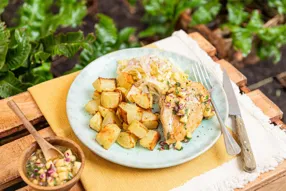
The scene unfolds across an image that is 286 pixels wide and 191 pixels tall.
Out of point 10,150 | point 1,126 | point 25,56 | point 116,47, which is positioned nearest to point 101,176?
point 10,150

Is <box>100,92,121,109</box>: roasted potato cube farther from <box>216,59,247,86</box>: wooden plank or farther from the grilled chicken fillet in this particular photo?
<box>216,59,247,86</box>: wooden plank

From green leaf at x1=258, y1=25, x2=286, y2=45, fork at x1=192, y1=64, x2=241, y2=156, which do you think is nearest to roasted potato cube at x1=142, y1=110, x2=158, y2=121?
fork at x1=192, y1=64, x2=241, y2=156

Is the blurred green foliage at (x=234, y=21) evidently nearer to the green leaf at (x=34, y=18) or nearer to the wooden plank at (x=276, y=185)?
the green leaf at (x=34, y=18)

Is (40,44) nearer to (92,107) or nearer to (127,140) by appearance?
(92,107)

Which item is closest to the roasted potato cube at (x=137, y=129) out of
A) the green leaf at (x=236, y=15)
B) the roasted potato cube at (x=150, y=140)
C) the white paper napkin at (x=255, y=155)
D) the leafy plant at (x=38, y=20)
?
the roasted potato cube at (x=150, y=140)

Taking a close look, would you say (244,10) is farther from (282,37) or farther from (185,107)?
(185,107)
